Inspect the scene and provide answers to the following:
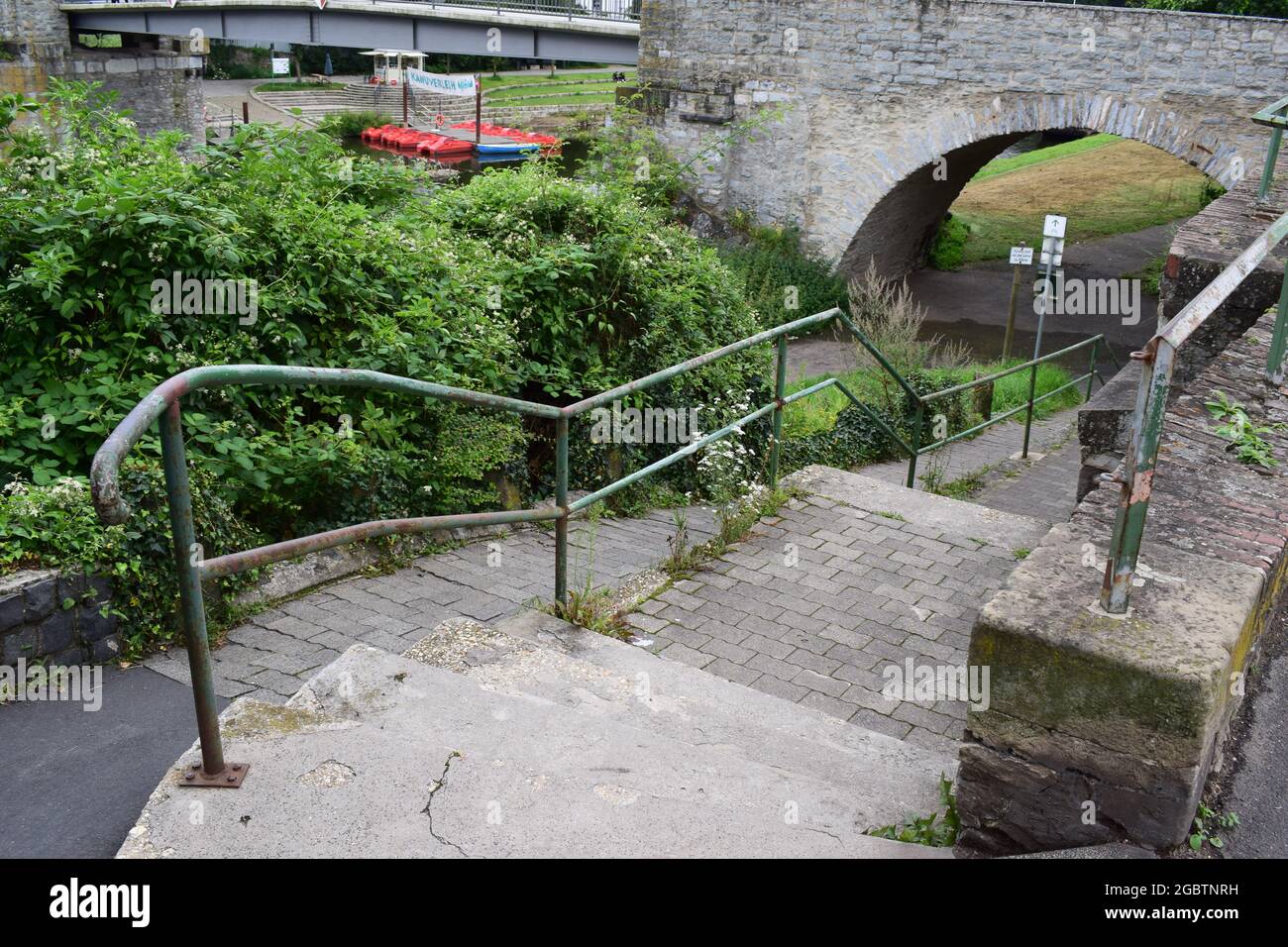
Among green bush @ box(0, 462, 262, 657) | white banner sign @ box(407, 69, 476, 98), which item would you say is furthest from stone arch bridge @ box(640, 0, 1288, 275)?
white banner sign @ box(407, 69, 476, 98)

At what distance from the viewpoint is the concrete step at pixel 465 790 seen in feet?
7.70

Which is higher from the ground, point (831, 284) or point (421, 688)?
point (421, 688)

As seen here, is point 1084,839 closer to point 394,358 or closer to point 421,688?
point 421,688

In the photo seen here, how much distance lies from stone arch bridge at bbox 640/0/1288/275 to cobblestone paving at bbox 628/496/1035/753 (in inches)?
452

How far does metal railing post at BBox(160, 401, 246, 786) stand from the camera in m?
2.35

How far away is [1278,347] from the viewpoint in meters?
3.79

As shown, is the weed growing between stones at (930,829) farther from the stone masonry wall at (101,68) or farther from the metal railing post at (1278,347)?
the stone masonry wall at (101,68)

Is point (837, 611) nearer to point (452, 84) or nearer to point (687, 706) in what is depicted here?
point (687, 706)

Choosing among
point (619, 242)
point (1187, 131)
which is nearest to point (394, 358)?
point (619, 242)

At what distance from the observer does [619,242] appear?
718cm

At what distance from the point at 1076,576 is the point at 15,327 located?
13.7 ft

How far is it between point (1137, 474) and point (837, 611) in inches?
95.2

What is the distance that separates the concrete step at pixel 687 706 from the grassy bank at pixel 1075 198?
20.3 meters

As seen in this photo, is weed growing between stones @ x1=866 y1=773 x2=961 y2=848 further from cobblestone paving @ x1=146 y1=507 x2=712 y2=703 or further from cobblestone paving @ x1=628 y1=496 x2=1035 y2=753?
cobblestone paving @ x1=146 y1=507 x2=712 y2=703
